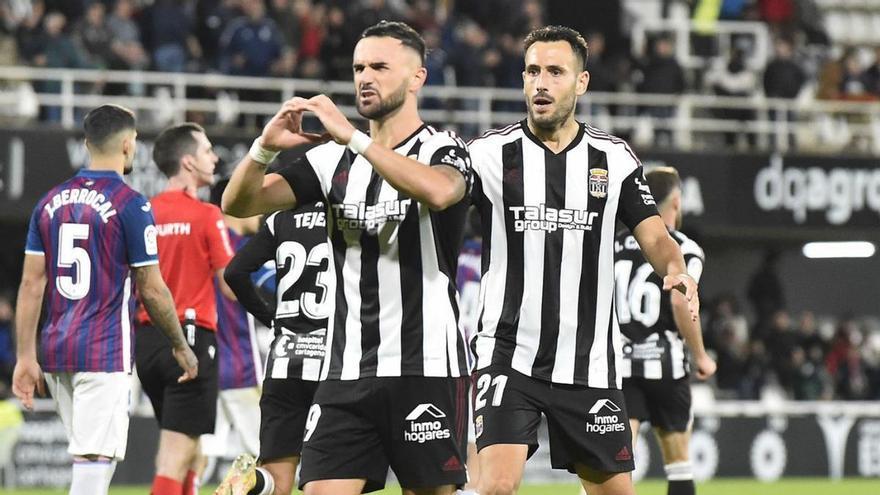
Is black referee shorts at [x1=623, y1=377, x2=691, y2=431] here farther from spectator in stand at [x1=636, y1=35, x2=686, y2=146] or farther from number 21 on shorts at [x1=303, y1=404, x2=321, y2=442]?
spectator in stand at [x1=636, y1=35, x2=686, y2=146]

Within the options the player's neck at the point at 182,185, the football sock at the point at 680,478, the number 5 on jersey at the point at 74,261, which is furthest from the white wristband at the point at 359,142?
the football sock at the point at 680,478

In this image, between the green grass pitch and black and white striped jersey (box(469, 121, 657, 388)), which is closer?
black and white striped jersey (box(469, 121, 657, 388))

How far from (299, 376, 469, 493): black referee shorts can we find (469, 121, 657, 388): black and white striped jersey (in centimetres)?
83

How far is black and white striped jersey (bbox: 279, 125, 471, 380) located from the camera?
18.9 ft

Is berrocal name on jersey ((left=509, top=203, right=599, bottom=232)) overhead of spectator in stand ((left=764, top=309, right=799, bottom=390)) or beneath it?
overhead

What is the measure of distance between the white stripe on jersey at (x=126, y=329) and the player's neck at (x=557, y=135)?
2.19 metres

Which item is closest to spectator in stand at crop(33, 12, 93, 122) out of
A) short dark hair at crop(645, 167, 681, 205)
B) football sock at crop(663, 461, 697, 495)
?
short dark hair at crop(645, 167, 681, 205)

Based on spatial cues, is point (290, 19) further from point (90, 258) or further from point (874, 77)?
point (90, 258)

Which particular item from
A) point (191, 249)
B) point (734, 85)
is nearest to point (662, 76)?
point (734, 85)

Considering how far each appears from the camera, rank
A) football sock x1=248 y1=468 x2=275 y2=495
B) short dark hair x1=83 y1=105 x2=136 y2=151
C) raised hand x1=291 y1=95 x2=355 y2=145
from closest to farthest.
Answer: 1. raised hand x1=291 y1=95 x2=355 y2=145
2. football sock x1=248 y1=468 x2=275 y2=495
3. short dark hair x1=83 y1=105 x2=136 y2=151

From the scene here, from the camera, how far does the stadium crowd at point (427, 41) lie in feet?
59.3

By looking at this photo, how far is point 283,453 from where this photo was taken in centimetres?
751

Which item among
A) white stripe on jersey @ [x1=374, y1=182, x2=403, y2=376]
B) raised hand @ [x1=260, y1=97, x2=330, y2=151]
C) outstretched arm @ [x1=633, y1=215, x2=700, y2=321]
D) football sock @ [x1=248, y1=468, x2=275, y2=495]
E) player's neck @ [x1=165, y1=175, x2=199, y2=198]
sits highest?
player's neck @ [x1=165, y1=175, x2=199, y2=198]

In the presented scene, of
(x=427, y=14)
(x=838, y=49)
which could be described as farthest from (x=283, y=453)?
(x=838, y=49)
